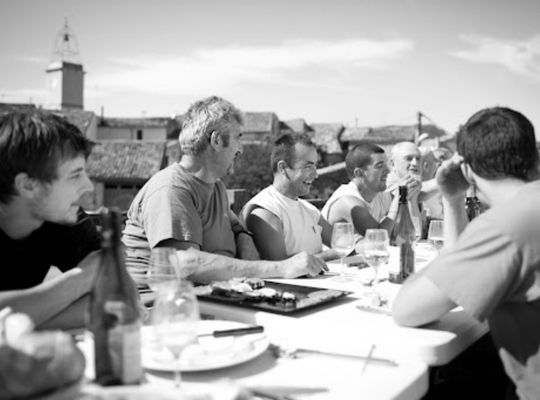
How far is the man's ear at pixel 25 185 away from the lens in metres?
1.95

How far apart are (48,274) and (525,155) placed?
187 cm

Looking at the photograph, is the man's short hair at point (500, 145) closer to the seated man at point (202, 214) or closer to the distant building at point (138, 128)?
the seated man at point (202, 214)

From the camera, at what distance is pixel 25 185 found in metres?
1.97

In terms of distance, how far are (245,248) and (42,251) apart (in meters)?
1.58

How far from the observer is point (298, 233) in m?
4.20

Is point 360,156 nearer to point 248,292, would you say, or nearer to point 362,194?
point 362,194

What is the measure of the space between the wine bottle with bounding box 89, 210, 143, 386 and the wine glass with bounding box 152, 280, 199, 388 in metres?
0.16

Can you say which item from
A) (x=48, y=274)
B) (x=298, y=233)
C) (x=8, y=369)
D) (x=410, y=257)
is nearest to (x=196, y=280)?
(x=48, y=274)

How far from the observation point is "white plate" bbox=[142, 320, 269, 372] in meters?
1.48

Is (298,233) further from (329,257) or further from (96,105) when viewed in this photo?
(96,105)

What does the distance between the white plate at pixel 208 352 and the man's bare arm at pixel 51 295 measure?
1.06 feet

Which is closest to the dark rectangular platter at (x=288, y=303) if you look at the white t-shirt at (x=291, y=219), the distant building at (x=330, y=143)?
the white t-shirt at (x=291, y=219)

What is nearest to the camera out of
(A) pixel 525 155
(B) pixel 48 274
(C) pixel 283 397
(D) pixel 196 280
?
(C) pixel 283 397

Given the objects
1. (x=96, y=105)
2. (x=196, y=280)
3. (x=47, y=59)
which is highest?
(x=47, y=59)
